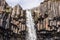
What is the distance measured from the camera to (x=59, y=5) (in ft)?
158

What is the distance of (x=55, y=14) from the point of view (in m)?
47.4

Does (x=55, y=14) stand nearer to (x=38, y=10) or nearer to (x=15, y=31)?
(x=38, y=10)

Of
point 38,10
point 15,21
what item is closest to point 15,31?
point 15,21

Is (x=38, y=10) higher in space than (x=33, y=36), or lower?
higher

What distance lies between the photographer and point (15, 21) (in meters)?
47.1

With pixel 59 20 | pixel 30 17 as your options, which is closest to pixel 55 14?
pixel 59 20

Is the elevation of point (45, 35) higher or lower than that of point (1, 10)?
lower

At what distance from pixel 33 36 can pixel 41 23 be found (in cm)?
237

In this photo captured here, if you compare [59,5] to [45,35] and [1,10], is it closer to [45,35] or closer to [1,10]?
[45,35]

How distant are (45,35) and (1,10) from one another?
6267mm

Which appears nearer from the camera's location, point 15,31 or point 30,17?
point 15,31

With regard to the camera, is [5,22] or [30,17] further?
[30,17]

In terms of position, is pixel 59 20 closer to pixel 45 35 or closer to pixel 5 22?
pixel 45 35

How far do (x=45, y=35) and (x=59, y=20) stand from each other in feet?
8.37
